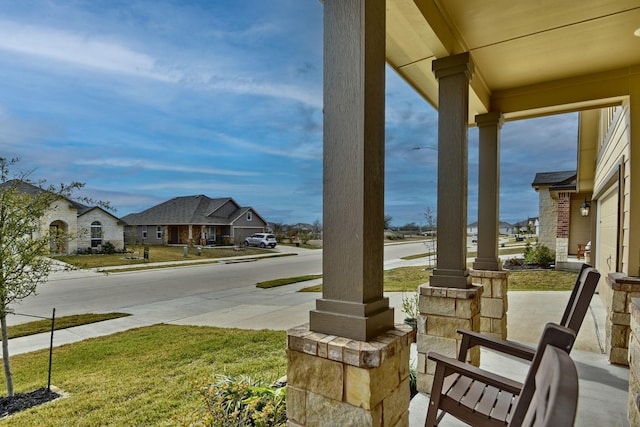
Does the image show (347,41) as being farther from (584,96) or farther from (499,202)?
(584,96)

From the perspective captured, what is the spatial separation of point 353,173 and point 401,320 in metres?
4.64

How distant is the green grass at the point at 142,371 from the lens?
279 cm

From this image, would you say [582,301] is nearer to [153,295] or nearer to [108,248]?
[153,295]

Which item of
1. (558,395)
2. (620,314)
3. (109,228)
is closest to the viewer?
(558,395)

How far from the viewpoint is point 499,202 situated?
3564mm

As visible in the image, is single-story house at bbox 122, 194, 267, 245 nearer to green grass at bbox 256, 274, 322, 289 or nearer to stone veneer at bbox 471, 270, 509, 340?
green grass at bbox 256, 274, 322, 289

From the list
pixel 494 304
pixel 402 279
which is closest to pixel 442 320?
pixel 494 304

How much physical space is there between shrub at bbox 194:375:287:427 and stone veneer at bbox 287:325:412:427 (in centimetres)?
74

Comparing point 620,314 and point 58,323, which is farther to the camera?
point 58,323

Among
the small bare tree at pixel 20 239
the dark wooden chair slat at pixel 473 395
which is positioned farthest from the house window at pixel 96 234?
the dark wooden chair slat at pixel 473 395

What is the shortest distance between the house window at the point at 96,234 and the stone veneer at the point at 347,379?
9.06 metres

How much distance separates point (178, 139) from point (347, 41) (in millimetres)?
12717

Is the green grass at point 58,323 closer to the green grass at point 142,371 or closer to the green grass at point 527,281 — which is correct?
the green grass at point 142,371

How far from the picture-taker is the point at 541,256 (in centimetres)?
998
